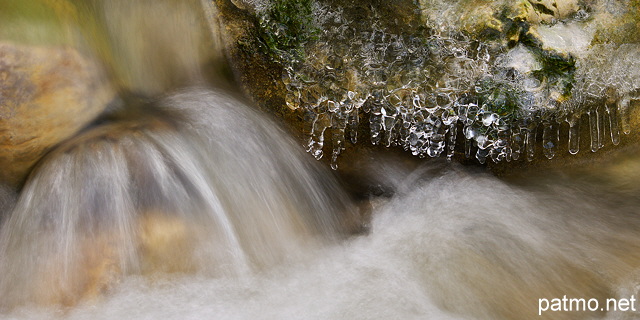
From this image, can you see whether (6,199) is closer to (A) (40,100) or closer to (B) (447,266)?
(A) (40,100)

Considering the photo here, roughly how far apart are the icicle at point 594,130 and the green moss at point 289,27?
1907mm

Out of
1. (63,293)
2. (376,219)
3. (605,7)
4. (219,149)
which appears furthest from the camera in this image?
(376,219)

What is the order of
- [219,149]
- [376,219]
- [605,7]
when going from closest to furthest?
[605,7] → [219,149] → [376,219]

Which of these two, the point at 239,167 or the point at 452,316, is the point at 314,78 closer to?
the point at 239,167

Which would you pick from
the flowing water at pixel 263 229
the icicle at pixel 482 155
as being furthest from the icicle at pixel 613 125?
the icicle at pixel 482 155

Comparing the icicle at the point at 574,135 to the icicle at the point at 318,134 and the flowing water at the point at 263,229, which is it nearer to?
the flowing water at the point at 263,229

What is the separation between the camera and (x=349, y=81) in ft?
11.1

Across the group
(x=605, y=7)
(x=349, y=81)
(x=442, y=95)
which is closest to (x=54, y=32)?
(x=349, y=81)

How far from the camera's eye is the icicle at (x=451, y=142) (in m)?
3.63

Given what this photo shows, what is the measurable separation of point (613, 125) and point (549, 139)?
1.35 ft

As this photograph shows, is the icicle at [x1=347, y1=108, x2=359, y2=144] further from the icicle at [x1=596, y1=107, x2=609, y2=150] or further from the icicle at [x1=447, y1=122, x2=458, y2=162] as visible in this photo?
the icicle at [x1=596, y1=107, x2=609, y2=150]

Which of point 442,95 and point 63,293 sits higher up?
point 442,95

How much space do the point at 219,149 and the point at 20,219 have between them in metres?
1.24

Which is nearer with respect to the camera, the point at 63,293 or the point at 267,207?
the point at 63,293
